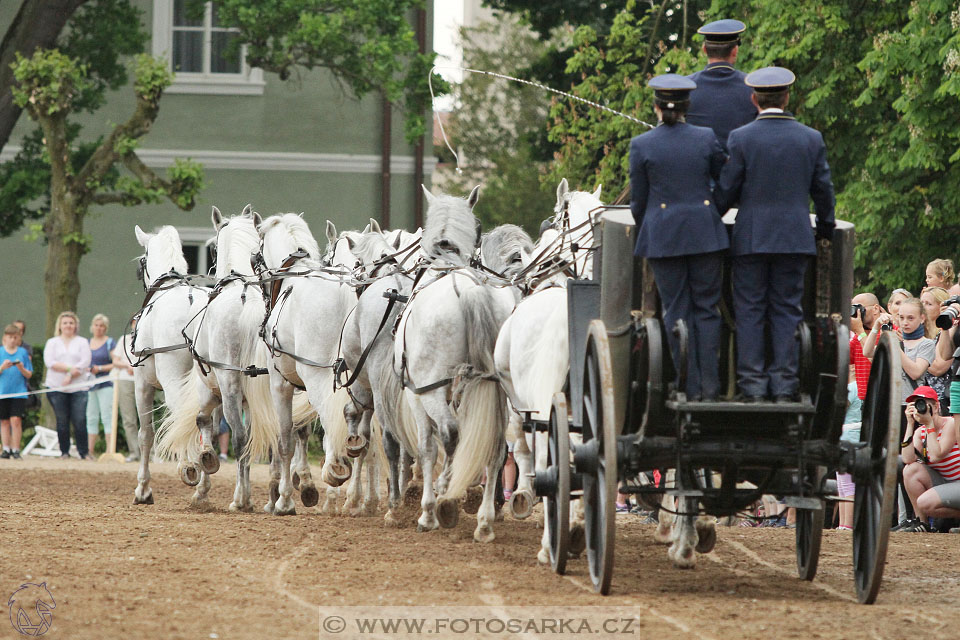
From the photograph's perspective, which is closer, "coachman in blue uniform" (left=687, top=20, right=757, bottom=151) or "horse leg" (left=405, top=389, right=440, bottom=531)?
"coachman in blue uniform" (left=687, top=20, right=757, bottom=151)

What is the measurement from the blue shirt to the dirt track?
24.6ft

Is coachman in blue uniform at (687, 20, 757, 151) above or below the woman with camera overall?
above

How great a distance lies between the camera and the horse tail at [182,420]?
42.1 ft

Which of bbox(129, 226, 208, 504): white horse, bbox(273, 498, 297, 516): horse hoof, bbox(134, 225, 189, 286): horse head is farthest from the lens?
bbox(134, 225, 189, 286): horse head

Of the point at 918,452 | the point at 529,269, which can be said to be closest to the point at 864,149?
the point at 918,452

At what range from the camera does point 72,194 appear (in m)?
20.5

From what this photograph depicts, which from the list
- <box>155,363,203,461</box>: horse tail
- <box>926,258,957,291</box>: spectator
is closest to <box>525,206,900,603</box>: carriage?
<box>926,258,957,291</box>: spectator

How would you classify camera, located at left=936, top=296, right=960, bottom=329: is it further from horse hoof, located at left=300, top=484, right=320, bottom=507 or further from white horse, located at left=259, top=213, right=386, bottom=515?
horse hoof, located at left=300, top=484, right=320, bottom=507

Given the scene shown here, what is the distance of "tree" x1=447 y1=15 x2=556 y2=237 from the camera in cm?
4394

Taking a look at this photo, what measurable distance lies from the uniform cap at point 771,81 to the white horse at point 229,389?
253 inches

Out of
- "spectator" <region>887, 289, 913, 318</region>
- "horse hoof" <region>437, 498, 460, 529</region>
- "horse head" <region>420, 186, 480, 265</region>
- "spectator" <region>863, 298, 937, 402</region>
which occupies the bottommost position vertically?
"horse hoof" <region>437, 498, 460, 529</region>

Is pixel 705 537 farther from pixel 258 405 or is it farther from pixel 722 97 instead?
pixel 258 405

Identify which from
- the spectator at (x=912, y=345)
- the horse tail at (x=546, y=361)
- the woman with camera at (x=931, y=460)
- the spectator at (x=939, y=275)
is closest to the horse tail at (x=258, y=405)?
the horse tail at (x=546, y=361)

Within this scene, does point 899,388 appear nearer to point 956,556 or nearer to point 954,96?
point 956,556
